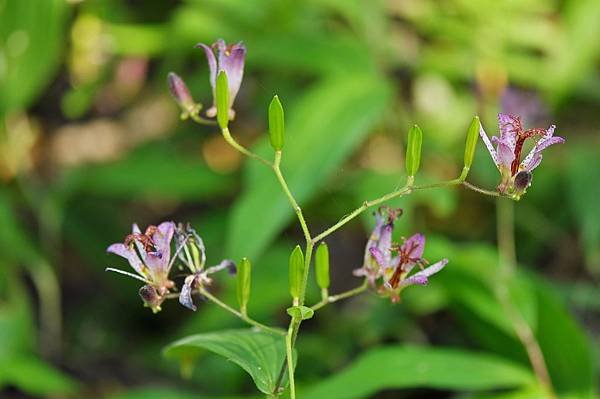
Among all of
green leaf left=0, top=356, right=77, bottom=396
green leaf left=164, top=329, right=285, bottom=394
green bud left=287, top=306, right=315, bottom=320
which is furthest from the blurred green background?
green bud left=287, top=306, right=315, bottom=320

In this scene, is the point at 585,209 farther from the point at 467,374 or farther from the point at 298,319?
the point at 298,319

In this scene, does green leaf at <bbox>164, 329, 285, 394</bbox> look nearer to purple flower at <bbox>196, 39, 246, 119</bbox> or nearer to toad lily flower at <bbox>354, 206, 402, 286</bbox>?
toad lily flower at <bbox>354, 206, 402, 286</bbox>

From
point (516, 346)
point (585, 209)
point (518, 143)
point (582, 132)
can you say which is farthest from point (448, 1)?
point (518, 143)

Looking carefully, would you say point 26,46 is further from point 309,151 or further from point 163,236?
point 163,236

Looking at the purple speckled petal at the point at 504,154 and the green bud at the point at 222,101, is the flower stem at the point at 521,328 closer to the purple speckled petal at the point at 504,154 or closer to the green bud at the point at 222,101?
the purple speckled petal at the point at 504,154

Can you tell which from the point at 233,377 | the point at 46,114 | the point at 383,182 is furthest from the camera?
the point at 46,114

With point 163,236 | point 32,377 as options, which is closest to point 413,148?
point 163,236
